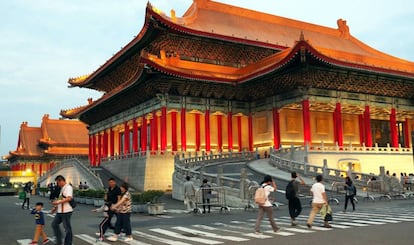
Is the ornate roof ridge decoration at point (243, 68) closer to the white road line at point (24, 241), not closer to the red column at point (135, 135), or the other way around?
the red column at point (135, 135)

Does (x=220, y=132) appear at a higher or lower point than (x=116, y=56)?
lower

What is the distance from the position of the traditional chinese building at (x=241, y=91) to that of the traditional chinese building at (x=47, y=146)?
3022 centimetres

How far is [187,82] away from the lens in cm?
3919

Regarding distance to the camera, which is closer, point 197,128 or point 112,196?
point 112,196

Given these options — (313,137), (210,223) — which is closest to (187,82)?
(313,137)

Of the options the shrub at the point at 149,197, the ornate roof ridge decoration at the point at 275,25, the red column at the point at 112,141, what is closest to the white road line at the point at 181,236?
the shrub at the point at 149,197

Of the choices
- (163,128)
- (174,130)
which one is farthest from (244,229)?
(174,130)

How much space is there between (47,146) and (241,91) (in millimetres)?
44831

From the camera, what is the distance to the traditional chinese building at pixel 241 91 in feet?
123

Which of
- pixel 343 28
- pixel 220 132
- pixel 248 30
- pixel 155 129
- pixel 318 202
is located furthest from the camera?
pixel 343 28

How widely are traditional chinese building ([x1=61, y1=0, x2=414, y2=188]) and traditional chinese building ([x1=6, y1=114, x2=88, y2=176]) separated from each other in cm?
3022

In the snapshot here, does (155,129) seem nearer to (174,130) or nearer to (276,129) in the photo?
(174,130)

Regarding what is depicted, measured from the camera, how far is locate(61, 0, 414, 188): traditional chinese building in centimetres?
3747

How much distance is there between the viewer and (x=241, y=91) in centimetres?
4219
